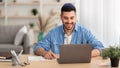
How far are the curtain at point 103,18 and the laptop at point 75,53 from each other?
4136 mm

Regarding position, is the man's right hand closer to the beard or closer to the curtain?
the beard

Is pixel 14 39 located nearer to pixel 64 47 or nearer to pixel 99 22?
pixel 99 22

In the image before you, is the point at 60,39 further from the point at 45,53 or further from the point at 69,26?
the point at 45,53

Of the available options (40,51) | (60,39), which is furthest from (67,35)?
(40,51)

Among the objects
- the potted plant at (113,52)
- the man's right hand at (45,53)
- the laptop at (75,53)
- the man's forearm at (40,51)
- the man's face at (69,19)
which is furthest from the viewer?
the man's face at (69,19)

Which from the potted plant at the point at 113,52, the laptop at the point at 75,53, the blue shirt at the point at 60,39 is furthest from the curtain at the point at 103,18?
the potted plant at the point at 113,52

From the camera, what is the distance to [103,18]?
21.0 ft

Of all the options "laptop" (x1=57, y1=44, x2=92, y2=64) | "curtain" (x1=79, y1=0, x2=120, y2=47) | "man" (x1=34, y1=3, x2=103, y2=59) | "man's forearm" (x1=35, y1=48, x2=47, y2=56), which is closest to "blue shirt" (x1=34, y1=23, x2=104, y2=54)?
"man" (x1=34, y1=3, x2=103, y2=59)

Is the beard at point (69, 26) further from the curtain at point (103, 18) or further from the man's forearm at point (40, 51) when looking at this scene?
the curtain at point (103, 18)

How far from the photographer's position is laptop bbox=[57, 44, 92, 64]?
2.14m

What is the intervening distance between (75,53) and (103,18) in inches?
172

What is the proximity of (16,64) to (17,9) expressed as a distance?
4.89 meters

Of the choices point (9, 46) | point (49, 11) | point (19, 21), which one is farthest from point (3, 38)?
point (49, 11)

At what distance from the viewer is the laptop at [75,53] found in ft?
7.01
